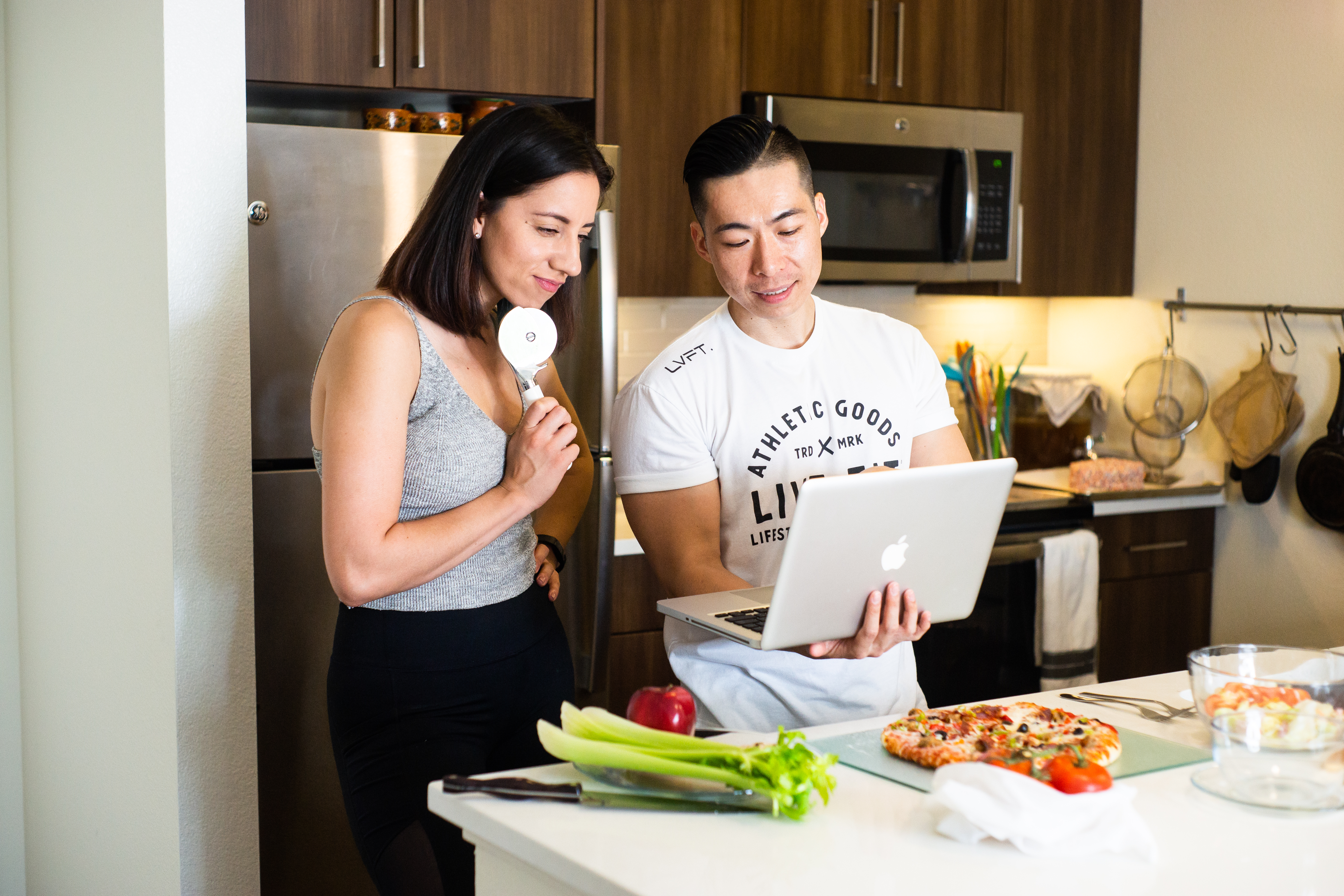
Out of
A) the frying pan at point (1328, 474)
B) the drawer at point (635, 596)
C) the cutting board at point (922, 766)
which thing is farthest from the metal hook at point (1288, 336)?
the cutting board at point (922, 766)

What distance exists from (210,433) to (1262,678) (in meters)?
1.51

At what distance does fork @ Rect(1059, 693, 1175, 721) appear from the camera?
1488 mm

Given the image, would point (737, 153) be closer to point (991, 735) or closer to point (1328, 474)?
point (991, 735)

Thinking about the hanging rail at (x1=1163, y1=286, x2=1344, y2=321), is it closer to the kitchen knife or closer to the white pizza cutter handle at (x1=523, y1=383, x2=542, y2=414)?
the white pizza cutter handle at (x1=523, y1=383, x2=542, y2=414)

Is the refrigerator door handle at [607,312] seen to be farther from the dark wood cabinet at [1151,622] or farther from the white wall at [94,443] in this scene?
the dark wood cabinet at [1151,622]

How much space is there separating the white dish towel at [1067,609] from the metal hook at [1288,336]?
683mm

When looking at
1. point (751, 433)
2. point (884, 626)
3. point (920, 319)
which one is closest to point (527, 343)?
point (751, 433)

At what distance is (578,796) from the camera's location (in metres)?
1.17

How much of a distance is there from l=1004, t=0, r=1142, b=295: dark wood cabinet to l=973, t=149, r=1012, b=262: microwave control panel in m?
0.12

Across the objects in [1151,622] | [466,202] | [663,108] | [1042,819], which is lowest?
[1151,622]

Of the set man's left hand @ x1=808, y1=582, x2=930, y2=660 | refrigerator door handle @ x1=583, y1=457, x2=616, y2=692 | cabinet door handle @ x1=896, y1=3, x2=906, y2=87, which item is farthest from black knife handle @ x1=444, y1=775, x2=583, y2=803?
cabinet door handle @ x1=896, y1=3, x2=906, y2=87

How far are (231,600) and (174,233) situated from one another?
0.58m

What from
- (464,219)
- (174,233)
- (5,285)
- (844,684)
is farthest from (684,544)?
(5,285)

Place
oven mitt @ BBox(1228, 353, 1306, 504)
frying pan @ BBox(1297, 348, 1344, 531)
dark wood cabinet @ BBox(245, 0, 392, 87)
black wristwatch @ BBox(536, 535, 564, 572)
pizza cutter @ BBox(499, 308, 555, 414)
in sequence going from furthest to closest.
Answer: oven mitt @ BBox(1228, 353, 1306, 504) < frying pan @ BBox(1297, 348, 1344, 531) < dark wood cabinet @ BBox(245, 0, 392, 87) < black wristwatch @ BBox(536, 535, 564, 572) < pizza cutter @ BBox(499, 308, 555, 414)
